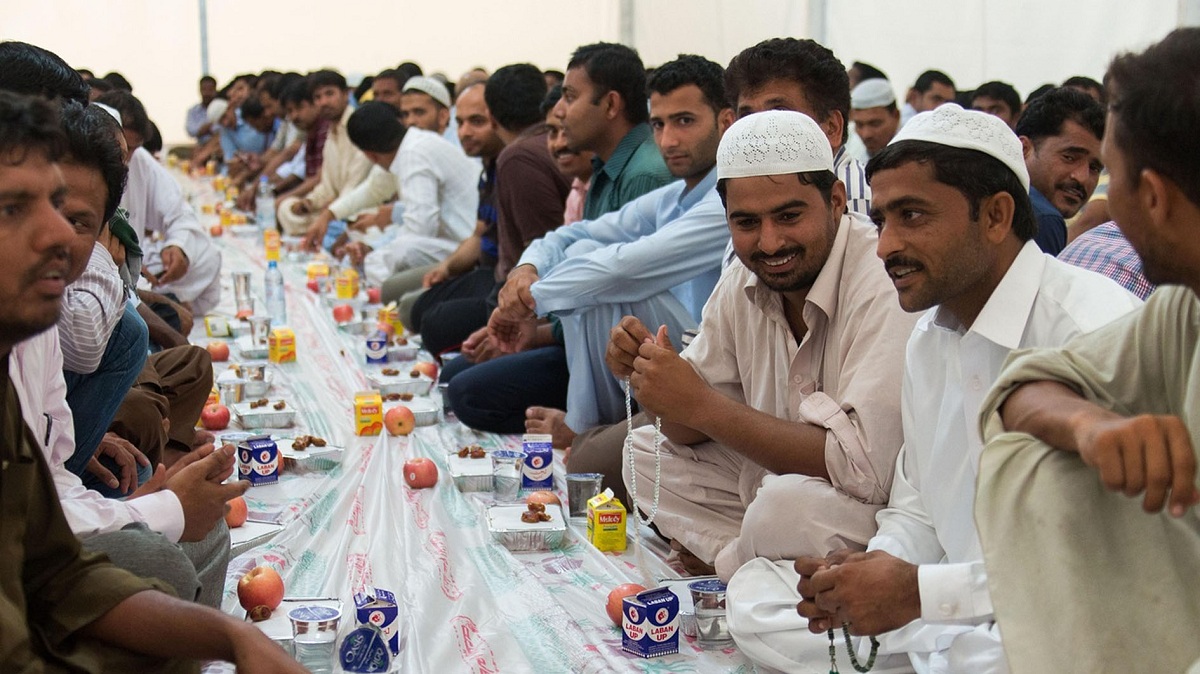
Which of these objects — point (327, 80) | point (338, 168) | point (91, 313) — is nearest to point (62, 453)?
point (91, 313)

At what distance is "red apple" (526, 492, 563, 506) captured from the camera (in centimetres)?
318

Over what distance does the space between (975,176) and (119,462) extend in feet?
6.78

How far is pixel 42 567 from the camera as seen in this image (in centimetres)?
163

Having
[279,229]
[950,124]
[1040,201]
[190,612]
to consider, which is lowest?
[279,229]

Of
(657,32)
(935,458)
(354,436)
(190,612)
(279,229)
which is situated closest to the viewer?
(190,612)

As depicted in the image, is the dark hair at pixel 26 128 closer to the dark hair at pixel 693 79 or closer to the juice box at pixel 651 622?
the juice box at pixel 651 622

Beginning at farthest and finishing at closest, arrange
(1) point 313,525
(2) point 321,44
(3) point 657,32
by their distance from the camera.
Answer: (2) point 321,44, (3) point 657,32, (1) point 313,525

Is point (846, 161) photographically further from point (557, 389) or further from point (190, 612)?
point (190, 612)

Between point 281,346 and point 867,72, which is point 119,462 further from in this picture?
point 867,72

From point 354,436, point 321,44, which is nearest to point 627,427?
point 354,436

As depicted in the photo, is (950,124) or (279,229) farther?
(279,229)

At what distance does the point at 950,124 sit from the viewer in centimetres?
213

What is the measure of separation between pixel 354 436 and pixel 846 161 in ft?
6.05

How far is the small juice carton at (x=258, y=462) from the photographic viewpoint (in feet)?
11.3
